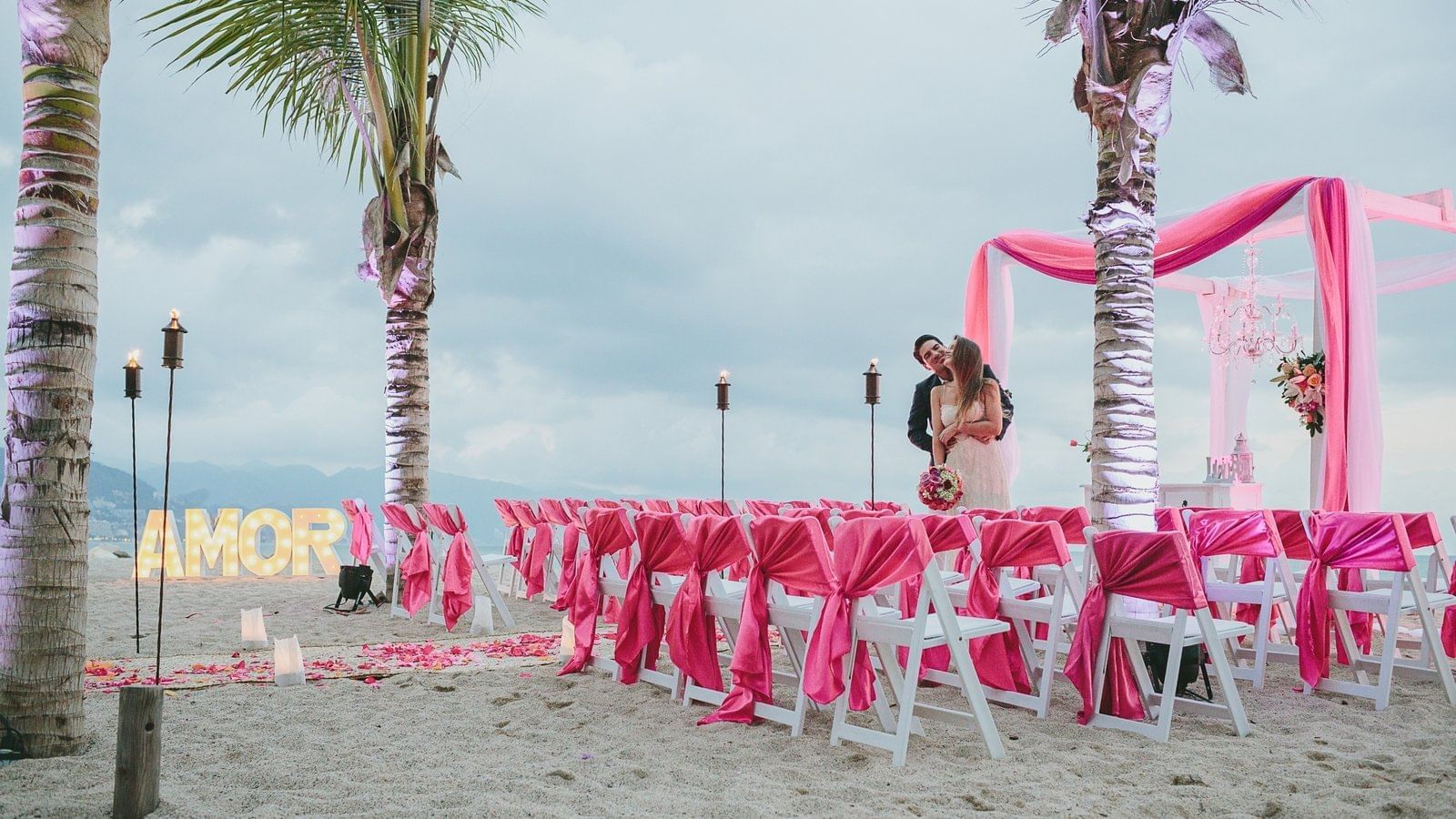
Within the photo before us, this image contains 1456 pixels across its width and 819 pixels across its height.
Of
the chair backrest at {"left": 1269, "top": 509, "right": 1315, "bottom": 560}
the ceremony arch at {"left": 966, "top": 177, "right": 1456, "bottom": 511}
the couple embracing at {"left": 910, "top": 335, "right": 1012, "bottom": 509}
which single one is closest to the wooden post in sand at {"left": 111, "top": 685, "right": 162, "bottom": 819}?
the couple embracing at {"left": 910, "top": 335, "right": 1012, "bottom": 509}

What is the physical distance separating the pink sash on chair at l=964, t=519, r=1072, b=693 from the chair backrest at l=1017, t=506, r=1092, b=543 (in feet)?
2.52

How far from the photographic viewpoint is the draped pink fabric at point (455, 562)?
7.59 m

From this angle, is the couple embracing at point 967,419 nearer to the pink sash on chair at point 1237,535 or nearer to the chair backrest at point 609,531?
the pink sash on chair at point 1237,535

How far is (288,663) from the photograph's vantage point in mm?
5258

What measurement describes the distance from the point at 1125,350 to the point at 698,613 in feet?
9.63

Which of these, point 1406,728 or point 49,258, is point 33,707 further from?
point 1406,728

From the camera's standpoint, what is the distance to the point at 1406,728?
4469mm

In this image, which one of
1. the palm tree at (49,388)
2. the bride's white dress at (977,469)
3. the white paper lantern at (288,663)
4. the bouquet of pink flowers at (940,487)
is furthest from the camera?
the bride's white dress at (977,469)

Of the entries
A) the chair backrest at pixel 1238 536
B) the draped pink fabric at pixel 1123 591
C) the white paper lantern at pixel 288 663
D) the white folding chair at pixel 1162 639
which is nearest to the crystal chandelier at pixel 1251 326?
the chair backrest at pixel 1238 536

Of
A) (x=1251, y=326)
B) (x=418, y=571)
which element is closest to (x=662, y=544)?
(x=418, y=571)

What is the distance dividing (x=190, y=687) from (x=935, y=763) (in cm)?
368

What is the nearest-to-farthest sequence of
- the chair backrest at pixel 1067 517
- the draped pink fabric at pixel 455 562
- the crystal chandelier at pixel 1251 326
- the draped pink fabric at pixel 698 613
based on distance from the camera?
the draped pink fabric at pixel 698 613 → the chair backrest at pixel 1067 517 → the draped pink fabric at pixel 455 562 → the crystal chandelier at pixel 1251 326

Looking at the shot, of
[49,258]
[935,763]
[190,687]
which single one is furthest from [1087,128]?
[190,687]

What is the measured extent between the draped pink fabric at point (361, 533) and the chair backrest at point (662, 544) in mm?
4974
